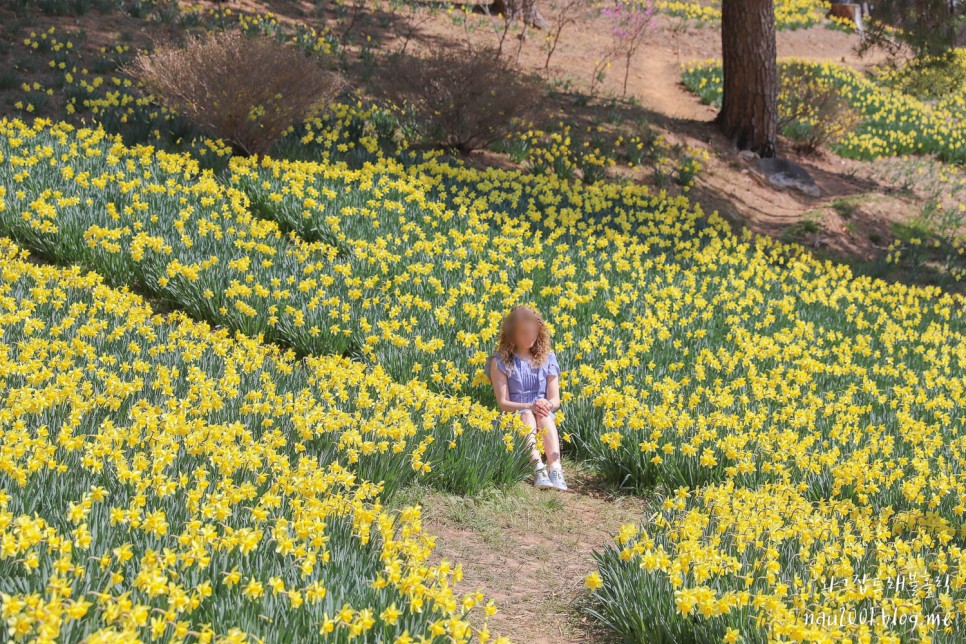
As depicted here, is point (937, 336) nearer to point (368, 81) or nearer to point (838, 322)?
point (838, 322)

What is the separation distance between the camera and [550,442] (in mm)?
5141

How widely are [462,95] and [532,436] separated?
262 inches

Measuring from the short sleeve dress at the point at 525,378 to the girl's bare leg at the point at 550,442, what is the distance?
258 mm

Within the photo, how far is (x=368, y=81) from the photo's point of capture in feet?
44.1

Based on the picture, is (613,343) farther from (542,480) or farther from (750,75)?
(750,75)

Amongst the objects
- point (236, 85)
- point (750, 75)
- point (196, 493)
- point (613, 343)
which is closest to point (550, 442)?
point (613, 343)

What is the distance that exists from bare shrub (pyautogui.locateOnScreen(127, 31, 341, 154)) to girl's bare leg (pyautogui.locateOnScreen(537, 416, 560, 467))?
5479 mm

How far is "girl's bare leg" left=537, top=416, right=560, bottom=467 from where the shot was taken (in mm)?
5094

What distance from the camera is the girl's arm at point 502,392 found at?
5281 mm

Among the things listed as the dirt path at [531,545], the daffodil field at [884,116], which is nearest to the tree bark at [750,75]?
the daffodil field at [884,116]

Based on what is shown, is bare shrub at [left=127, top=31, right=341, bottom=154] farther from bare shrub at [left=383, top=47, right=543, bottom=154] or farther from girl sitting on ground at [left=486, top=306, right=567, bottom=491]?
girl sitting on ground at [left=486, top=306, right=567, bottom=491]

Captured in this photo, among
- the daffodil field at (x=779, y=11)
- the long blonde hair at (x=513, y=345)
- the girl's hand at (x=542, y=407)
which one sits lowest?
the girl's hand at (x=542, y=407)

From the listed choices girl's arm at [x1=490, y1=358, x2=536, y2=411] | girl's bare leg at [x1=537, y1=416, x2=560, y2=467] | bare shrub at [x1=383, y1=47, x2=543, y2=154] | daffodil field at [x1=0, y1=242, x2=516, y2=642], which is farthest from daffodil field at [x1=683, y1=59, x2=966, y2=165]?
daffodil field at [x1=0, y1=242, x2=516, y2=642]

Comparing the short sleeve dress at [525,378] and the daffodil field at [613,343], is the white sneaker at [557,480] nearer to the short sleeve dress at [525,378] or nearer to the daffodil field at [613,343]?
the daffodil field at [613,343]
